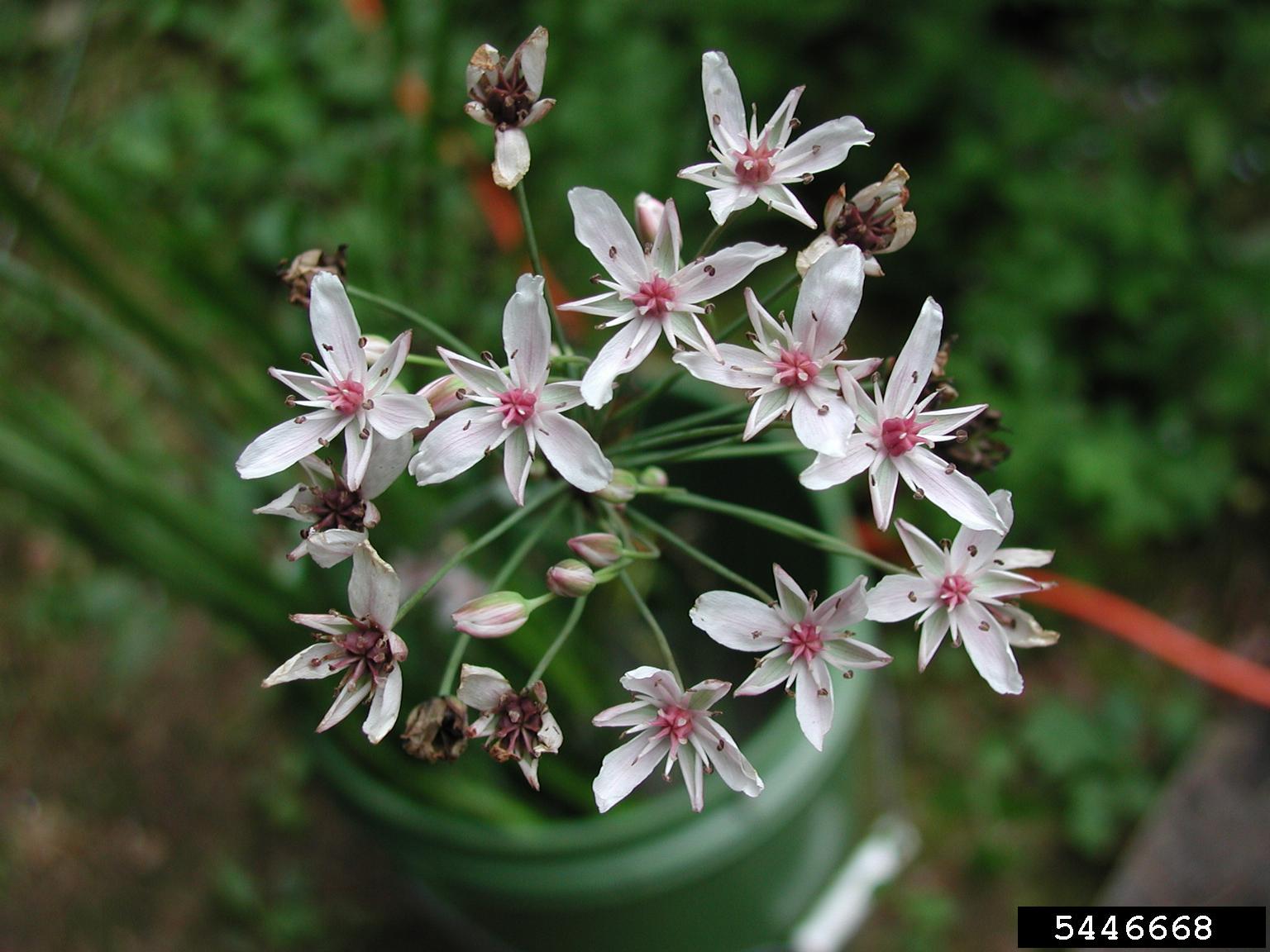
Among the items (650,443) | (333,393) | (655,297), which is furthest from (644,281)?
(333,393)

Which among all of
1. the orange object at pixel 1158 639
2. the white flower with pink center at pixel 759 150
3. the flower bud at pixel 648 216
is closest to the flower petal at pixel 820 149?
the white flower with pink center at pixel 759 150

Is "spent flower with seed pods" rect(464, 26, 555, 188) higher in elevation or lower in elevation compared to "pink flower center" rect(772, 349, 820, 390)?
higher

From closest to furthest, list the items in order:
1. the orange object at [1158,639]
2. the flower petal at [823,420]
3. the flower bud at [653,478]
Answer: the flower petal at [823,420] → the flower bud at [653,478] → the orange object at [1158,639]

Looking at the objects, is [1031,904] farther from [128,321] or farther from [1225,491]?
[128,321]

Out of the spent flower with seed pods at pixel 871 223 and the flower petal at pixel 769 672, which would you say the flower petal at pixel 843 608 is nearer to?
the flower petal at pixel 769 672

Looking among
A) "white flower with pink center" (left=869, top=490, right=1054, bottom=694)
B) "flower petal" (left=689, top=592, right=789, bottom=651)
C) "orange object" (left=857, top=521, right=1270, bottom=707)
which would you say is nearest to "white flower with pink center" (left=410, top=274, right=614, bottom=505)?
"flower petal" (left=689, top=592, right=789, bottom=651)

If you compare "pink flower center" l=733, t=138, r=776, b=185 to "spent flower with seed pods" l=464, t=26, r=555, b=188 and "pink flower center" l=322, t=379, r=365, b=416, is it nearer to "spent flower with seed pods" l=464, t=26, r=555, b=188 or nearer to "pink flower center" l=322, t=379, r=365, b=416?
"spent flower with seed pods" l=464, t=26, r=555, b=188

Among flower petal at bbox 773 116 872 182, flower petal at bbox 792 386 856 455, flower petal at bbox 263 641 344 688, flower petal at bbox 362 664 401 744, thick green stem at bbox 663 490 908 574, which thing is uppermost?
flower petal at bbox 773 116 872 182
